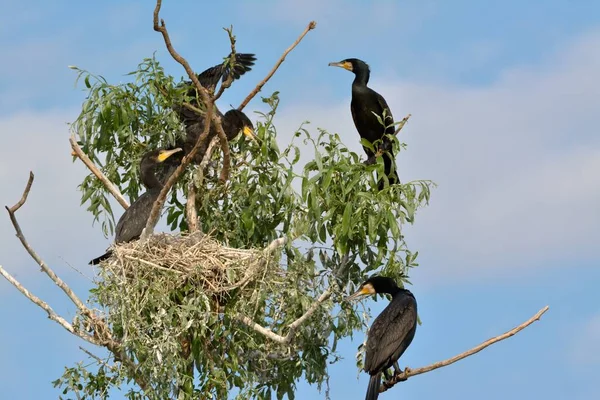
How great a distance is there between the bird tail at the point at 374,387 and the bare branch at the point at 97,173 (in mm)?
2864

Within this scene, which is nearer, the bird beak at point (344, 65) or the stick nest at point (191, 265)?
the stick nest at point (191, 265)

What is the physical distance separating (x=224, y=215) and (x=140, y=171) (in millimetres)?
854

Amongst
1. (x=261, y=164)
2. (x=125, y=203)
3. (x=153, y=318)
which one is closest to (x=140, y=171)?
(x=125, y=203)

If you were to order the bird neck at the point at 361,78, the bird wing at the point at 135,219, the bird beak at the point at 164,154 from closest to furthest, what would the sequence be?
the bird wing at the point at 135,219, the bird beak at the point at 164,154, the bird neck at the point at 361,78

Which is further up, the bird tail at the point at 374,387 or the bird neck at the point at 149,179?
the bird neck at the point at 149,179

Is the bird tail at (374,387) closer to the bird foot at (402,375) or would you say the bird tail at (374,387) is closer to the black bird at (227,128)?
the bird foot at (402,375)

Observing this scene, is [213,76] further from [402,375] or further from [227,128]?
[402,375]

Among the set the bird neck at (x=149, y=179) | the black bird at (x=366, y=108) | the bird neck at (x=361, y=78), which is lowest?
the bird neck at (x=149, y=179)

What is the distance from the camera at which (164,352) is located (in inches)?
305

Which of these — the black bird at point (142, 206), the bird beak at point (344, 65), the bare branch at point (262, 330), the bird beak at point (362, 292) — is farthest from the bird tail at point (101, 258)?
the bird beak at point (344, 65)

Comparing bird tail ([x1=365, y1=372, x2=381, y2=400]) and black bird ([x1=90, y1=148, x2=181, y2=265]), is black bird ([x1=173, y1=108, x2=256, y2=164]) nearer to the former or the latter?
black bird ([x1=90, y1=148, x2=181, y2=265])

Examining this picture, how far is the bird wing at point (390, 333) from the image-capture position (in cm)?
745

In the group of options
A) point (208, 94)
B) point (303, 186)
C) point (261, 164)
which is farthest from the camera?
point (261, 164)

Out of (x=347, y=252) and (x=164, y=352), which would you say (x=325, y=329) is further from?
(x=164, y=352)
